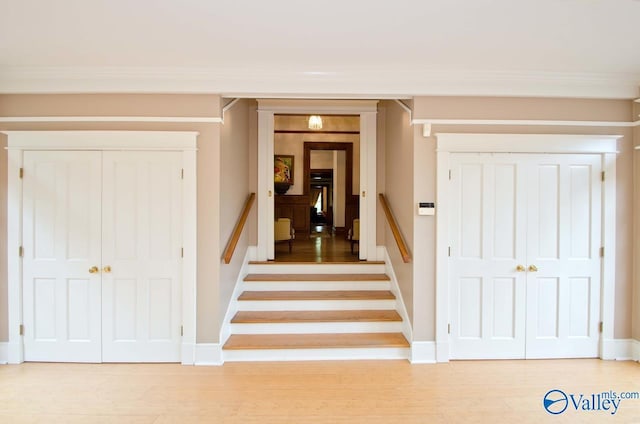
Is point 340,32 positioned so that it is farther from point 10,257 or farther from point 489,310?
point 10,257

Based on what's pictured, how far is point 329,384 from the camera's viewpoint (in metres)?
2.84

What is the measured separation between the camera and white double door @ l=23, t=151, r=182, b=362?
10.5 ft

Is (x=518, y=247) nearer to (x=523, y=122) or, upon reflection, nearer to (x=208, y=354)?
(x=523, y=122)

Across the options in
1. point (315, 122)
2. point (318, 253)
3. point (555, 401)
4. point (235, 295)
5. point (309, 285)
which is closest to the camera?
point (555, 401)

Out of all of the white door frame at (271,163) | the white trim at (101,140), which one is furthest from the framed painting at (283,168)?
the white trim at (101,140)

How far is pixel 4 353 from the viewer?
3.21m

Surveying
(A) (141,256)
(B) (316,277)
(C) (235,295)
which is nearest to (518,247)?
(B) (316,277)

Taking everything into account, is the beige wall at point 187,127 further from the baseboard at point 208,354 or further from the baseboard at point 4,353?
the baseboard at point 4,353

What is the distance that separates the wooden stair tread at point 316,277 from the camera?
13.4 ft

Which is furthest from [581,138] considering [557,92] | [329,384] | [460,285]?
[329,384]

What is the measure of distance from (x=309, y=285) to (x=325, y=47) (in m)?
2.49

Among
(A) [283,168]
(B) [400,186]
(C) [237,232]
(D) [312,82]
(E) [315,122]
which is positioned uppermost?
(E) [315,122]

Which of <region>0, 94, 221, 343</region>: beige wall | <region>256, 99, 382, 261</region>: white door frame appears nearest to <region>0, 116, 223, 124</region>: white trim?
<region>0, 94, 221, 343</region>: beige wall

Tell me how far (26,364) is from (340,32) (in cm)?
393
